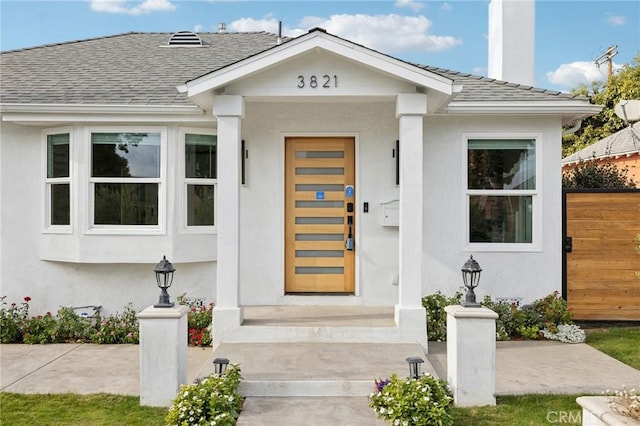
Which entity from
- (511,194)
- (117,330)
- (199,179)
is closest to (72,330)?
(117,330)

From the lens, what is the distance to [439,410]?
13.9ft

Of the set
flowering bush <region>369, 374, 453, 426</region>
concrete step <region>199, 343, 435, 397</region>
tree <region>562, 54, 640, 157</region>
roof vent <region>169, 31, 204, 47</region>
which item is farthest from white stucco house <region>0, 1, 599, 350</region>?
tree <region>562, 54, 640, 157</region>

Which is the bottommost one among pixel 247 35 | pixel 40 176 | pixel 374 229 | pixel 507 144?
pixel 374 229

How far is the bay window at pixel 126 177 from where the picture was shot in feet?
25.2

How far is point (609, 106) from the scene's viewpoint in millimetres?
23797

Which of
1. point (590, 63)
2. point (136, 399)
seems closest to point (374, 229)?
point (136, 399)

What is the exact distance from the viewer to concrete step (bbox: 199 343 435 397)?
16.6 ft

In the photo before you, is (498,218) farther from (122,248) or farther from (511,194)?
(122,248)

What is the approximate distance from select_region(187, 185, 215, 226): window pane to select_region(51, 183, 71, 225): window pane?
1.81 metres

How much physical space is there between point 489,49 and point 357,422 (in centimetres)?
777

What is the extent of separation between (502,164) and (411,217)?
2.30m

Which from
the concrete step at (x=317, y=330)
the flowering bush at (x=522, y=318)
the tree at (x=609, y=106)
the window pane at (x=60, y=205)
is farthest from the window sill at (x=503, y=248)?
the tree at (x=609, y=106)

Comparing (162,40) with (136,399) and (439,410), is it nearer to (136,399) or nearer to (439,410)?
(136,399)

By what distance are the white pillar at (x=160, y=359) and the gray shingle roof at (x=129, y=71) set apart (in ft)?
11.3
